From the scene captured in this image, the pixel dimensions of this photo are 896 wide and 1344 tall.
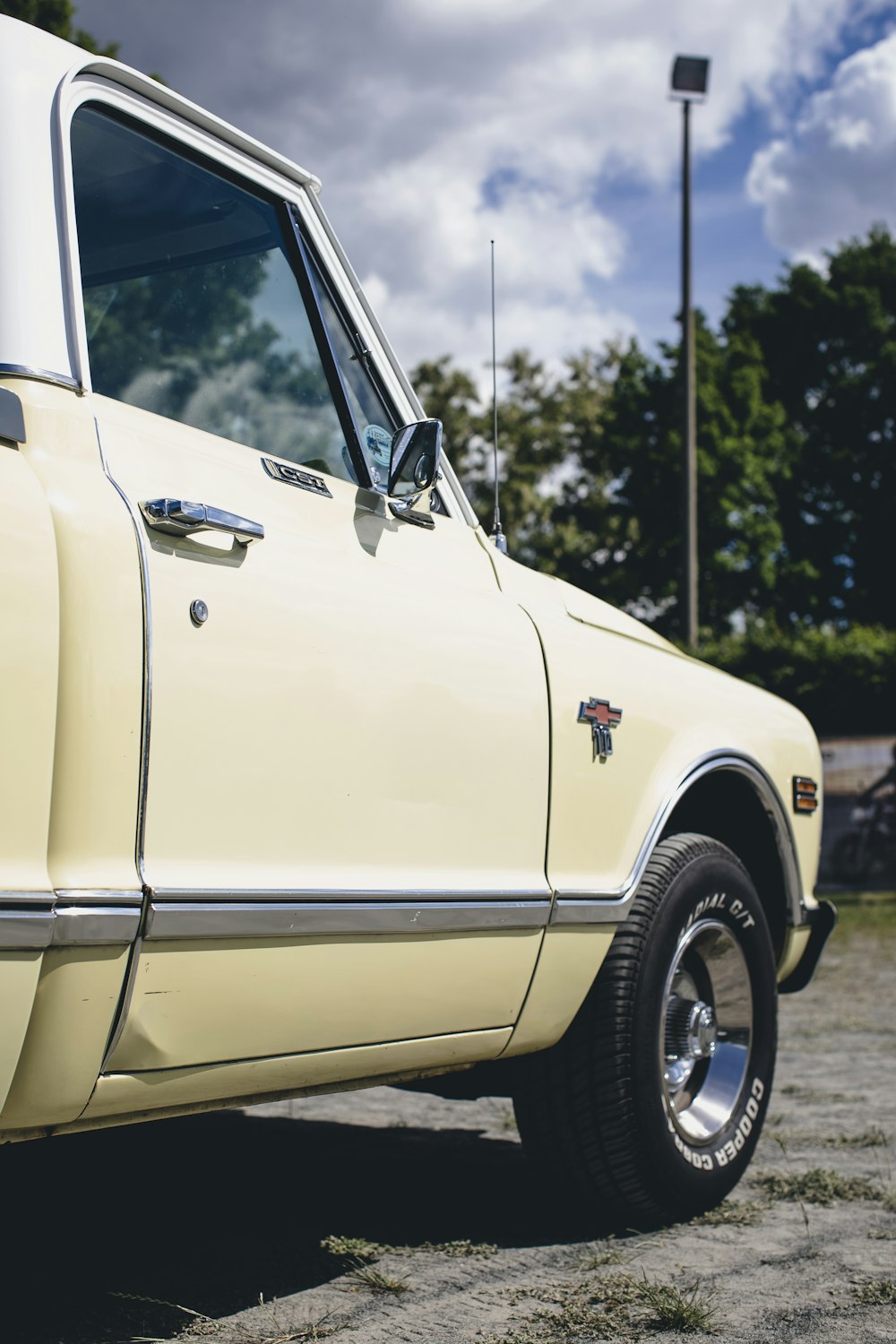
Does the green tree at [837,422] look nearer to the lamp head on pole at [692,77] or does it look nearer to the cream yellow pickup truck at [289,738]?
the lamp head on pole at [692,77]

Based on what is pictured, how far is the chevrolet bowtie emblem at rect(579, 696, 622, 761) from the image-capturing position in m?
2.96

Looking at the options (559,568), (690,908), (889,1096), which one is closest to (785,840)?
(690,908)

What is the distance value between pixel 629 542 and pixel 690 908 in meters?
28.5

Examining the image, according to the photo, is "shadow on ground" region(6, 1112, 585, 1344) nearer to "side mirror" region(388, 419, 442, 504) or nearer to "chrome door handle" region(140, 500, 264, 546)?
"chrome door handle" region(140, 500, 264, 546)

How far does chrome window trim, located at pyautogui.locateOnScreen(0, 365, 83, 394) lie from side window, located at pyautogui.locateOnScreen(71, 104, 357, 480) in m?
0.37

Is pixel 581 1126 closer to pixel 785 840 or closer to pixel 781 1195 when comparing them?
pixel 781 1195

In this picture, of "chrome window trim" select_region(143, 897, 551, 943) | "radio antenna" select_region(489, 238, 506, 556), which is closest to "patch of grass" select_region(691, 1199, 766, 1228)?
"chrome window trim" select_region(143, 897, 551, 943)

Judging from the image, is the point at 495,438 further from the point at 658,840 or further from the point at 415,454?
the point at 658,840

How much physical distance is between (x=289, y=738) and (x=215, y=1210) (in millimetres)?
1606

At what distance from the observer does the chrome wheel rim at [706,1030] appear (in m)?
3.32

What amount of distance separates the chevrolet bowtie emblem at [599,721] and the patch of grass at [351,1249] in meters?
1.18

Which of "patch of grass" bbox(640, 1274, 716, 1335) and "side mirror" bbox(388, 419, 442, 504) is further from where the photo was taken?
"side mirror" bbox(388, 419, 442, 504)

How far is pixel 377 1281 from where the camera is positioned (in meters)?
2.71

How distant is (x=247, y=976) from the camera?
7.00 feet
